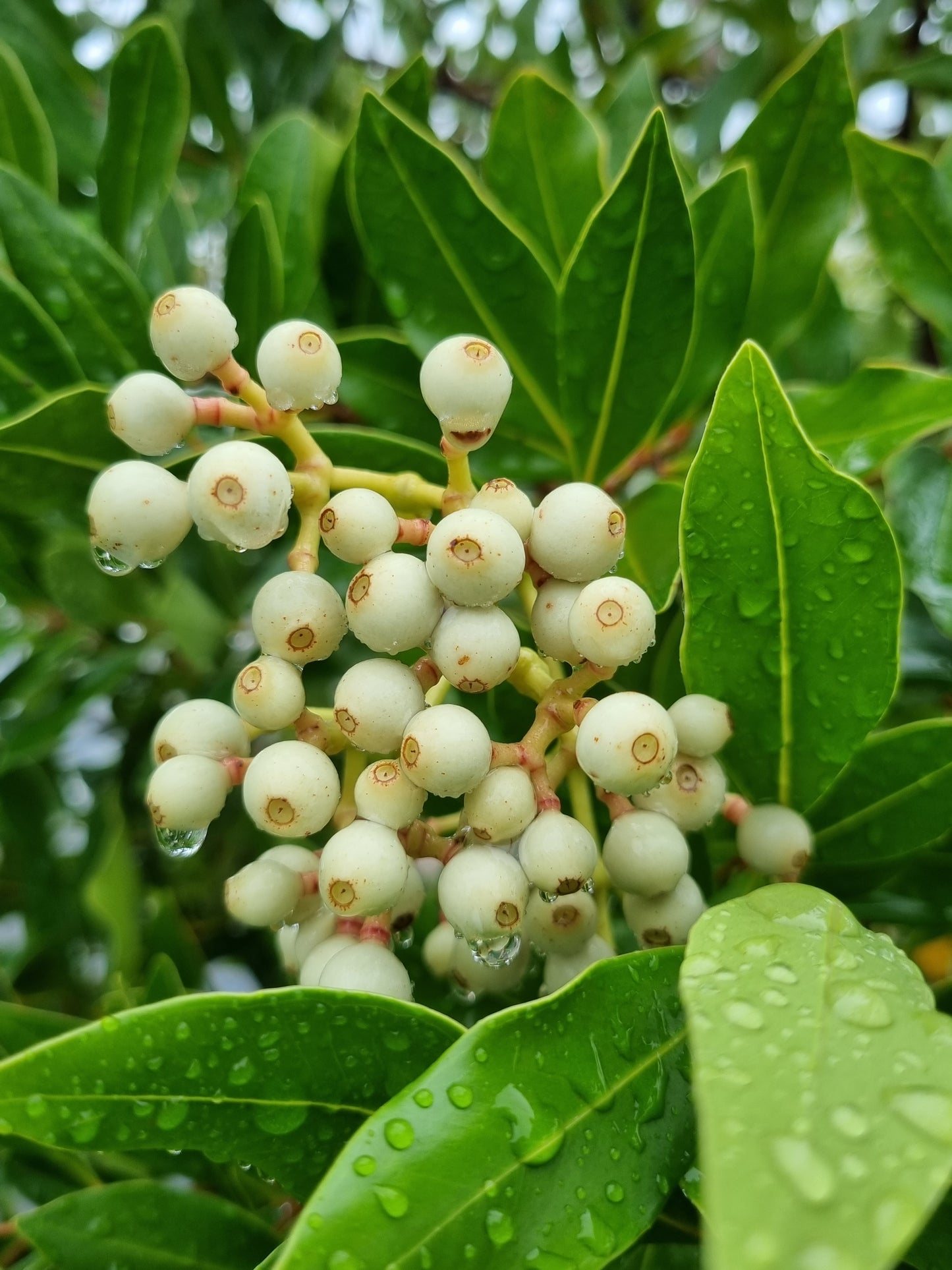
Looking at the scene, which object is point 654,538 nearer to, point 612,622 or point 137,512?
point 612,622

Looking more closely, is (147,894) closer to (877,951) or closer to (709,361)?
(709,361)

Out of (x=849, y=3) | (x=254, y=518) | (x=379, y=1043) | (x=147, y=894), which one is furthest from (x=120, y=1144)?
(x=849, y=3)

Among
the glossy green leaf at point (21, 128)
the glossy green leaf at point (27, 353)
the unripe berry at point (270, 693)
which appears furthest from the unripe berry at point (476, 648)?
the glossy green leaf at point (21, 128)

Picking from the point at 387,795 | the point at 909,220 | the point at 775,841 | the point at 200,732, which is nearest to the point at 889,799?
the point at 775,841

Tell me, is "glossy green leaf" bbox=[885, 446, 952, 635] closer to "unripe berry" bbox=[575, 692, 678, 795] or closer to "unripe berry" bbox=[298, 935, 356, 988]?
"unripe berry" bbox=[575, 692, 678, 795]

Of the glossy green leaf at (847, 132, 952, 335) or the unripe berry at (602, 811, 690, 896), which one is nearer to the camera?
the unripe berry at (602, 811, 690, 896)

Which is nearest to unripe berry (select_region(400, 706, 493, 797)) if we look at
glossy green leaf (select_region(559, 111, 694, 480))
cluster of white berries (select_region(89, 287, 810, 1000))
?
cluster of white berries (select_region(89, 287, 810, 1000))

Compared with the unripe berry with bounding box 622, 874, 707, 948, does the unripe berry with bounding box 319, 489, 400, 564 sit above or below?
above
